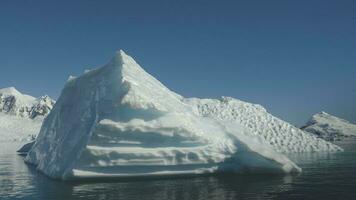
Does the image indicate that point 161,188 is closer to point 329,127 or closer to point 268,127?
point 268,127

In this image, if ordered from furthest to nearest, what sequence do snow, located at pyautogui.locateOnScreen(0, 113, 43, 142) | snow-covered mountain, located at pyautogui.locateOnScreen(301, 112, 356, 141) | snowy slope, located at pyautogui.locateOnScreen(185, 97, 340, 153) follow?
snow, located at pyautogui.locateOnScreen(0, 113, 43, 142) → snow-covered mountain, located at pyautogui.locateOnScreen(301, 112, 356, 141) → snowy slope, located at pyautogui.locateOnScreen(185, 97, 340, 153)

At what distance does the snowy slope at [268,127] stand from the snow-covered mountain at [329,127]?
5906 cm

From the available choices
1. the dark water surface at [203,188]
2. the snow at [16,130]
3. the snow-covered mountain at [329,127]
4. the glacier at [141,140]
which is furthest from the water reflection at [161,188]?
the snow at [16,130]

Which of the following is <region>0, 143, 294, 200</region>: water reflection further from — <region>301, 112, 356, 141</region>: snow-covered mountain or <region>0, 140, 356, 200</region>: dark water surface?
<region>301, 112, 356, 141</region>: snow-covered mountain

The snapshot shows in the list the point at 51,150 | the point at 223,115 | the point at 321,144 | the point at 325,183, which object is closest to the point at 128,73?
the point at 51,150

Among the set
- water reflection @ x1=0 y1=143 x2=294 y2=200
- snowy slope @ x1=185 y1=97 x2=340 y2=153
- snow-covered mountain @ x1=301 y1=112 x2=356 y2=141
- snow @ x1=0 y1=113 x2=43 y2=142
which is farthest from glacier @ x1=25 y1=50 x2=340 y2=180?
snow @ x1=0 y1=113 x2=43 y2=142

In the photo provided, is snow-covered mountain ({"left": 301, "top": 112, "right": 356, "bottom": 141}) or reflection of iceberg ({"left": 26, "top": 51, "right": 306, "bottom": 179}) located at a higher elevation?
snow-covered mountain ({"left": 301, "top": 112, "right": 356, "bottom": 141})

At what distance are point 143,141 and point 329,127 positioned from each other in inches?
4407

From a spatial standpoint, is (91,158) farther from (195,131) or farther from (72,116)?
(72,116)

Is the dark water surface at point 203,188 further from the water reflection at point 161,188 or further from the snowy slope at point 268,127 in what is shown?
the snowy slope at point 268,127

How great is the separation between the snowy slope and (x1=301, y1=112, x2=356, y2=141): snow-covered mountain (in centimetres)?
5906

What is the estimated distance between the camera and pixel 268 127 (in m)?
64.6

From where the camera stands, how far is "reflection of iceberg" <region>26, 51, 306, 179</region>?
27.5m

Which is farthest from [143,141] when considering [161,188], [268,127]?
[268,127]
